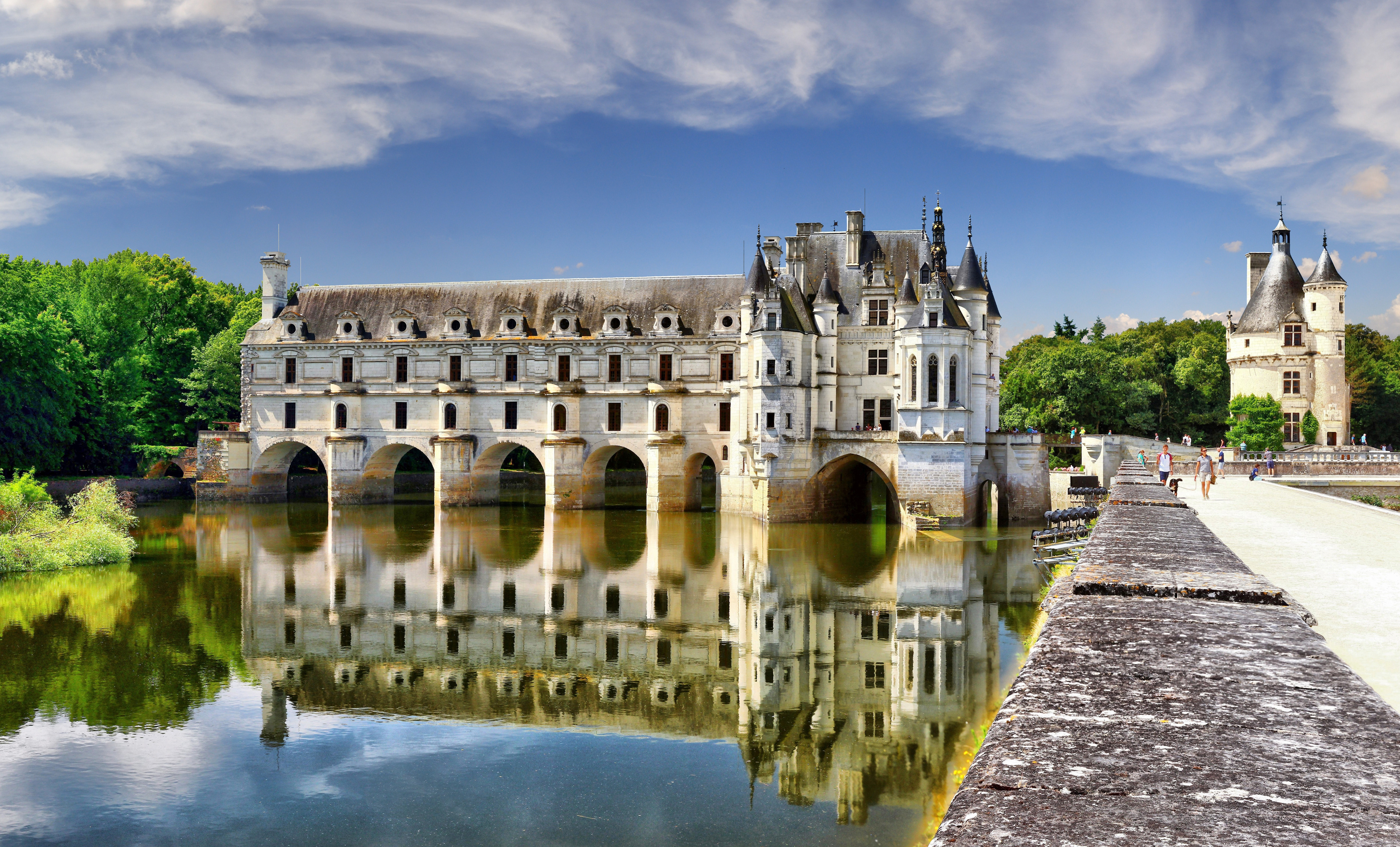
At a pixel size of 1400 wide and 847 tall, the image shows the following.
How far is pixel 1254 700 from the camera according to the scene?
3.42 metres

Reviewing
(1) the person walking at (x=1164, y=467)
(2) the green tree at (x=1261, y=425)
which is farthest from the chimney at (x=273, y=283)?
(2) the green tree at (x=1261, y=425)

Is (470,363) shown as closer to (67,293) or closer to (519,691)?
(67,293)

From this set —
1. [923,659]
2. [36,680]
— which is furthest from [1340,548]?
[36,680]

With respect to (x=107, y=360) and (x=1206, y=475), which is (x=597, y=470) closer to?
(x=1206, y=475)

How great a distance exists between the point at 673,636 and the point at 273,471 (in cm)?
3279

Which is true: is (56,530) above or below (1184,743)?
below

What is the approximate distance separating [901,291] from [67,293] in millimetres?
44008

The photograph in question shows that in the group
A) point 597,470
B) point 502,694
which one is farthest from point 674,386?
point 502,694

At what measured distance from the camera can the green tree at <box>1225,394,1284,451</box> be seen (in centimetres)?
4478

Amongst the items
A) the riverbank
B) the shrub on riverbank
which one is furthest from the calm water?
the riverbank

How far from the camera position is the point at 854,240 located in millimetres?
38750

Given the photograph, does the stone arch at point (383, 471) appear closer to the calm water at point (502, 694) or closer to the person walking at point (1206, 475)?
the calm water at point (502, 694)

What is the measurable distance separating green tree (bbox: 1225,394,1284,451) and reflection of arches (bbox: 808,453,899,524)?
18.4 metres

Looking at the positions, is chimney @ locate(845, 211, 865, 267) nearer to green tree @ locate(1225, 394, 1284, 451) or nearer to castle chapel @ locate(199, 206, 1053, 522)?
castle chapel @ locate(199, 206, 1053, 522)
